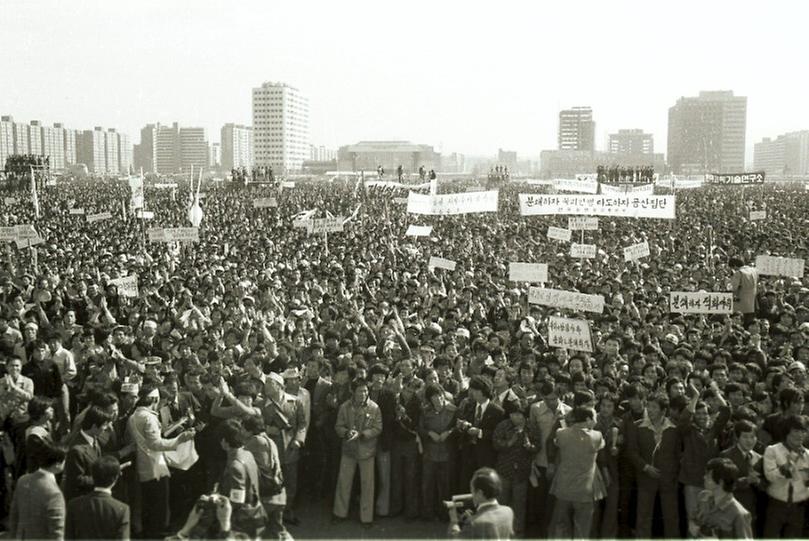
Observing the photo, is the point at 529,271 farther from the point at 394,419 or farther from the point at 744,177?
the point at 744,177

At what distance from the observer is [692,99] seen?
167875 mm

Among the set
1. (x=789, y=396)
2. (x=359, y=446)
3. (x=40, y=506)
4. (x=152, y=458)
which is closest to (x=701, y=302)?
(x=789, y=396)

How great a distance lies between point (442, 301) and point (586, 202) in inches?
→ 261

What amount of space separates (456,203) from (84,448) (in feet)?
46.6

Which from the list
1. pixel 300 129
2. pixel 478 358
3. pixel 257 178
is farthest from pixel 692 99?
pixel 478 358

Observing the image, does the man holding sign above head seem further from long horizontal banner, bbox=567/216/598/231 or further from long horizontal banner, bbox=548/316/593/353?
long horizontal banner, bbox=567/216/598/231

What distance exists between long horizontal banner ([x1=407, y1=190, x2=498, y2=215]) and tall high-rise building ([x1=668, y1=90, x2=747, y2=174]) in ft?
488

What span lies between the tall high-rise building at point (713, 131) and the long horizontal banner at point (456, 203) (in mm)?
148788

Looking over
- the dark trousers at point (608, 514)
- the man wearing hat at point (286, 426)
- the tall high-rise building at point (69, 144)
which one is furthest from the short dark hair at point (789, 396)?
the tall high-rise building at point (69, 144)

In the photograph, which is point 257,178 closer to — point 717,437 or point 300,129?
point 717,437

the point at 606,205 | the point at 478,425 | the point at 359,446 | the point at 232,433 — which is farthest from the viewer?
the point at 606,205

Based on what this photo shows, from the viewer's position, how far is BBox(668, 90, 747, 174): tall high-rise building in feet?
527

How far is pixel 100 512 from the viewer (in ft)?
16.3

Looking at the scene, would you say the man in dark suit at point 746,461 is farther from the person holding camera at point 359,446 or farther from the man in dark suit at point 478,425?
the person holding camera at point 359,446
